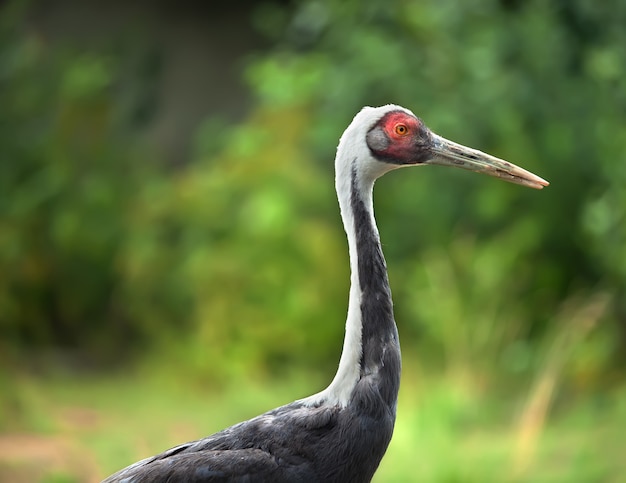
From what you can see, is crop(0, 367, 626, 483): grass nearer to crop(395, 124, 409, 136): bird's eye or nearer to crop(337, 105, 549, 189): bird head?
crop(337, 105, 549, 189): bird head

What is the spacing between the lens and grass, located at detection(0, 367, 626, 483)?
5.28 metres

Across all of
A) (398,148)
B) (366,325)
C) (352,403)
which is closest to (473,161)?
(398,148)

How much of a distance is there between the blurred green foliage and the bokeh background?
0.02 meters

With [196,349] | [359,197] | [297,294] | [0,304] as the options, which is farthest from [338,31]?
[359,197]

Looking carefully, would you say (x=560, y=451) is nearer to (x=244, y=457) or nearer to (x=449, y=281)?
(x=449, y=281)

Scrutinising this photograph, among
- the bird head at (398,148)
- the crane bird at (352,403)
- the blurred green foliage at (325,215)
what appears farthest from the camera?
the blurred green foliage at (325,215)

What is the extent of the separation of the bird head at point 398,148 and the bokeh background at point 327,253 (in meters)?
2.47

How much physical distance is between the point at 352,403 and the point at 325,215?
4.92 meters

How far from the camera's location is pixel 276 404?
21.0 ft

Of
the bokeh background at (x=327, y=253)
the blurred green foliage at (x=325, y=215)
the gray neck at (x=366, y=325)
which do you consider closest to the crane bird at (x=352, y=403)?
the gray neck at (x=366, y=325)

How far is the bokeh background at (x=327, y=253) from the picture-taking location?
5934 mm

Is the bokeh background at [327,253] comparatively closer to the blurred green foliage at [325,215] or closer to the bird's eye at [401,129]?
the blurred green foliage at [325,215]

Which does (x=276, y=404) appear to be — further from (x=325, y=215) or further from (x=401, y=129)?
(x=401, y=129)

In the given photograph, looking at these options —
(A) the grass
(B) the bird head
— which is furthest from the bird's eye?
(A) the grass
